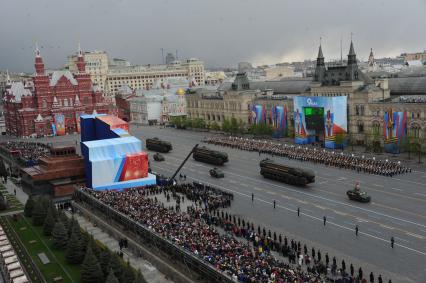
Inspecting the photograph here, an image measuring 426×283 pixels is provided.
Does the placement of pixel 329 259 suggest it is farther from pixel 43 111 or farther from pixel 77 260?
pixel 43 111

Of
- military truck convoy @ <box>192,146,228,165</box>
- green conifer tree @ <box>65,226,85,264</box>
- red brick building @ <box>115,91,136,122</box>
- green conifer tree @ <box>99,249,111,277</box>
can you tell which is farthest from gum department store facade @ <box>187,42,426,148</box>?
red brick building @ <box>115,91,136,122</box>

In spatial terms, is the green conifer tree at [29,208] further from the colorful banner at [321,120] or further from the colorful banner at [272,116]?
the colorful banner at [272,116]

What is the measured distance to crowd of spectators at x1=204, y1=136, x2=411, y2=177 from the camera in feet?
194

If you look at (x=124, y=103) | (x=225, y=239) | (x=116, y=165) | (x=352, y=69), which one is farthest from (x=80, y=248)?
(x=124, y=103)

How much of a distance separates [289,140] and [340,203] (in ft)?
146

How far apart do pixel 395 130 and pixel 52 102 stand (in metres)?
84.4

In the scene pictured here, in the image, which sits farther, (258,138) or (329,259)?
(258,138)

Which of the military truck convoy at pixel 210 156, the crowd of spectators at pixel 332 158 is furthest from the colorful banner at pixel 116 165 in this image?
the crowd of spectators at pixel 332 158

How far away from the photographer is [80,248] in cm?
Answer: 3738

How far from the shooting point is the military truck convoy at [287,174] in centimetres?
5359

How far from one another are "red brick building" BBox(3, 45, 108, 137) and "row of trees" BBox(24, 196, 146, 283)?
240ft

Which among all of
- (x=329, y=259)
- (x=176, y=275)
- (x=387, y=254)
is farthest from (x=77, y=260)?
(x=387, y=254)

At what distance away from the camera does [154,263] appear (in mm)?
35719

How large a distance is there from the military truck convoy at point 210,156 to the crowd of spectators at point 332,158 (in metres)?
10.1
